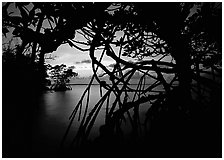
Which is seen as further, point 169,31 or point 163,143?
point 163,143

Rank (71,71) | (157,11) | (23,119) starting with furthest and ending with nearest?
(23,119) < (71,71) < (157,11)

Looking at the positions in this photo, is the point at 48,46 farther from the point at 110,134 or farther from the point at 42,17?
the point at 110,134

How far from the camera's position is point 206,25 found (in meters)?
1.32

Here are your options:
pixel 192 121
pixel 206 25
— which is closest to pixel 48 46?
pixel 206 25

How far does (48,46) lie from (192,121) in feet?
5.05

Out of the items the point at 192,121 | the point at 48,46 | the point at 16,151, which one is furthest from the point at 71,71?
the point at 16,151

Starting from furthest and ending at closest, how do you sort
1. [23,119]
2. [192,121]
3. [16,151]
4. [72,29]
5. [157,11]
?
[23,119] < [16,151] < [192,121] < [157,11] < [72,29]

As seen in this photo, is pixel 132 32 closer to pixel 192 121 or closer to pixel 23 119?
pixel 192 121

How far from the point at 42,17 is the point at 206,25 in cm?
141

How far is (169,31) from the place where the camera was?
1.22 meters

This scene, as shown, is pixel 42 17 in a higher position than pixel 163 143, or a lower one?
higher

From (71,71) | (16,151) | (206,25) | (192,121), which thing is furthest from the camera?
(16,151)

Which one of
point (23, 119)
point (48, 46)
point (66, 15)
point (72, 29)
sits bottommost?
point (23, 119)

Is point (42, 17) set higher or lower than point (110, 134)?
higher
